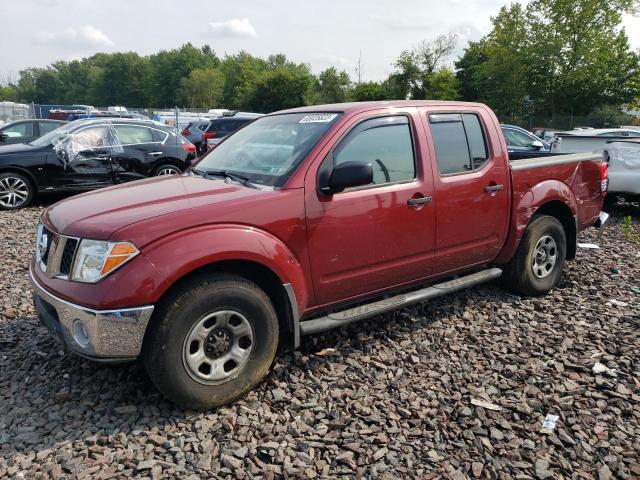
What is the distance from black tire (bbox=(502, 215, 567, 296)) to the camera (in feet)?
15.5

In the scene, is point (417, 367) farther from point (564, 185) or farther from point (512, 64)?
point (512, 64)

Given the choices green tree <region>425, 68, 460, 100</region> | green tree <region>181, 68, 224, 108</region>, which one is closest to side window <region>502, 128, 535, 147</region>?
green tree <region>425, 68, 460, 100</region>

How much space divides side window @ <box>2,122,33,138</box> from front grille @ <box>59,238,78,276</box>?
12.0 meters

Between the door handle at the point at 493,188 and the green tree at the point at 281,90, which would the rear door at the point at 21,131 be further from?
the green tree at the point at 281,90

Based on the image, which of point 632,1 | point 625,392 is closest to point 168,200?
point 625,392

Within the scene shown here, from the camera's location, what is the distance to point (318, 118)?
12.3 ft

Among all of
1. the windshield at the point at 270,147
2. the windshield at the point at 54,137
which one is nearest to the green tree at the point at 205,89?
the windshield at the point at 54,137

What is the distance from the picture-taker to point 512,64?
41.8 meters

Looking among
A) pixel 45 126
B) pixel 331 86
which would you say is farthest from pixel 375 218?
pixel 331 86

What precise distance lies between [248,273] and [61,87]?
445 ft

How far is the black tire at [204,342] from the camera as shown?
9.18 ft

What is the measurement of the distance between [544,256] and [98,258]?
4033 millimetres

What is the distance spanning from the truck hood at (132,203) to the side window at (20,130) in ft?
37.7

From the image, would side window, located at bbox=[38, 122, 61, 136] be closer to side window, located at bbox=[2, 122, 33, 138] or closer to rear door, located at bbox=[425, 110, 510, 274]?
side window, located at bbox=[2, 122, 33, 138]
